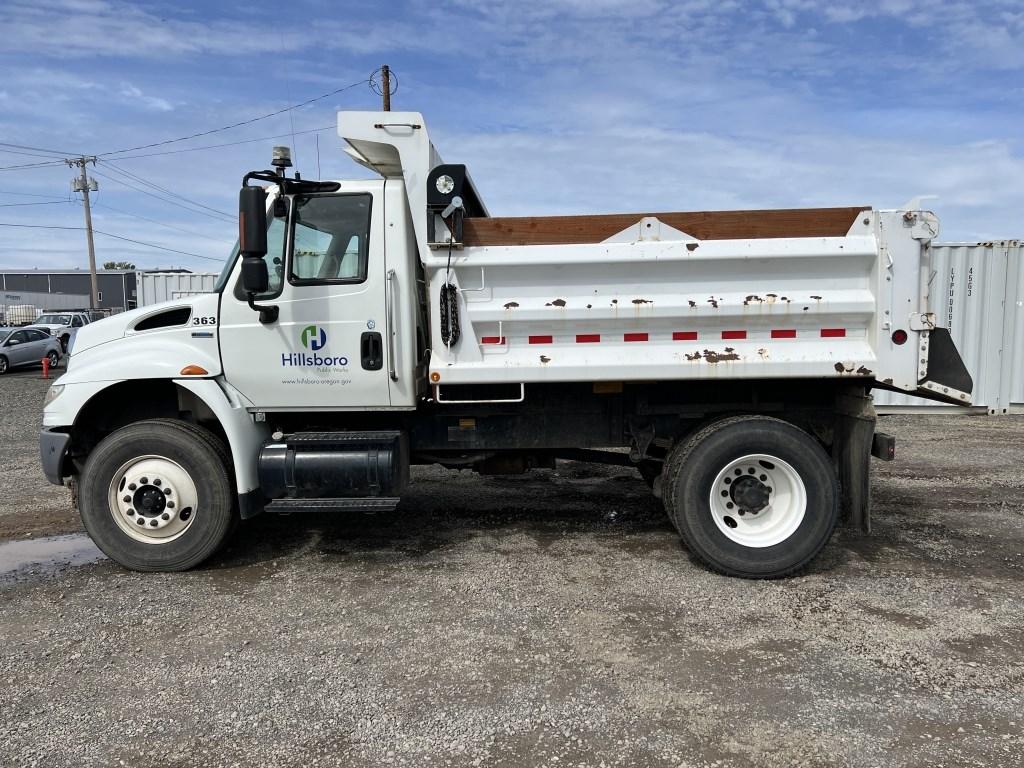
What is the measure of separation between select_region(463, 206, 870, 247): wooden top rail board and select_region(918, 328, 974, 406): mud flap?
1.02 meters

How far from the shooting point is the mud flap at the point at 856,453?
4.73m

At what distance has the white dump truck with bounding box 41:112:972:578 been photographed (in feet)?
14.9

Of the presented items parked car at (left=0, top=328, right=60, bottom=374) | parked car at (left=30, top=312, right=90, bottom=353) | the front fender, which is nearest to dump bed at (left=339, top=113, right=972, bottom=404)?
the front fender

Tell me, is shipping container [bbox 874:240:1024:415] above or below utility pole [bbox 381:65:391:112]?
below

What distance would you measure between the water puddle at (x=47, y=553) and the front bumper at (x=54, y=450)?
30.2 inches

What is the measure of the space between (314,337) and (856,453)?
148 inches

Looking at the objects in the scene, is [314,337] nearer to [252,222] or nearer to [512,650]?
[252,222]

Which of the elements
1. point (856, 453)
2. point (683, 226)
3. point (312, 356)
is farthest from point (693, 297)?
point (312, 356)

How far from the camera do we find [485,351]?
4.73 metres

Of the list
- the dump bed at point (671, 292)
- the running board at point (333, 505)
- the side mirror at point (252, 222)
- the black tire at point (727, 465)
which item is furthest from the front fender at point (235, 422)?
the black tire at point (727, 465)

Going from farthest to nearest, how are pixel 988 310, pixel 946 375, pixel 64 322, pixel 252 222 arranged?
pixel 64 322
pixel 988 310
pixel 946 375
pixel 252 222

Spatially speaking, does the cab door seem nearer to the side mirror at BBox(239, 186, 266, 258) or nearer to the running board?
the side mirror at BBox(239, 186, 266, 258)

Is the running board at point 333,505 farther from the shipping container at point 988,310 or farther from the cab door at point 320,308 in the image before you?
the shipping container at point 988,310

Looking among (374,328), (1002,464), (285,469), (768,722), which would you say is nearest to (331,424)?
(285,469)
